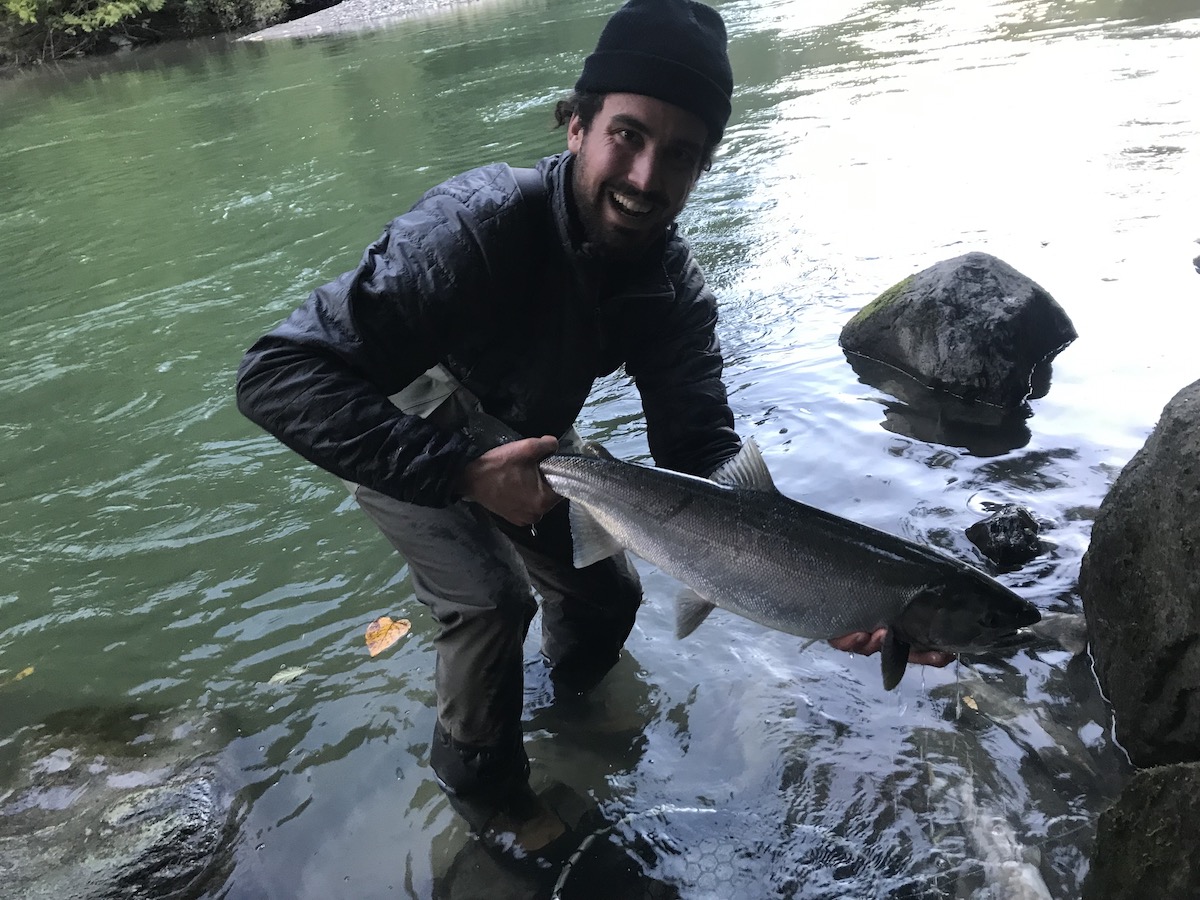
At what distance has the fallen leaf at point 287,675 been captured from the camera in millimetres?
5090

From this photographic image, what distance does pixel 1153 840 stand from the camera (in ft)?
8.71

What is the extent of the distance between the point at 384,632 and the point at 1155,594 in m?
3.92

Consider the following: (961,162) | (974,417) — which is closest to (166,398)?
(974,417)

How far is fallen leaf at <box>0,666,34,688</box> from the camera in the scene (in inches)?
209

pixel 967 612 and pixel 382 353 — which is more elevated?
pixel 382 353

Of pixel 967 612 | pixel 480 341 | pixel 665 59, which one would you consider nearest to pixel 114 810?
pixel 480 341

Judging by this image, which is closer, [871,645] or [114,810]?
[871,645]

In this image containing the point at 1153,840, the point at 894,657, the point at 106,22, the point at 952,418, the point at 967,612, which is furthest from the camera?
the point at 106,22

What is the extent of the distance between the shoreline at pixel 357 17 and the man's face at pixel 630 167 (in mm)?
39142

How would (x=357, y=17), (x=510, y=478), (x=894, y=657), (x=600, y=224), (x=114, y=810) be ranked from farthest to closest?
(x=357, y=17) → (x=114, y=810) → (x=600, y=224) → (x=510, y=478) → (x=894, y=657)

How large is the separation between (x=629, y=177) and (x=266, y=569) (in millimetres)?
3985

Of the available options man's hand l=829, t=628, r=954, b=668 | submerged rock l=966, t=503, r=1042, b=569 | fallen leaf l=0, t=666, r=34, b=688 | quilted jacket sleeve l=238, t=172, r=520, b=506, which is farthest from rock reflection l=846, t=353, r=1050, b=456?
fallen leaf l=0, t=666, r=34, b=688

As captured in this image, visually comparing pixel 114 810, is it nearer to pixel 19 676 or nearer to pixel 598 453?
pixel 19 676

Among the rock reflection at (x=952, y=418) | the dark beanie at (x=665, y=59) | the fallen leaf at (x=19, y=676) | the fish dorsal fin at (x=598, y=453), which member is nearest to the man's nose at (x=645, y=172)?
the dark beanie at (x=665, y=59)
